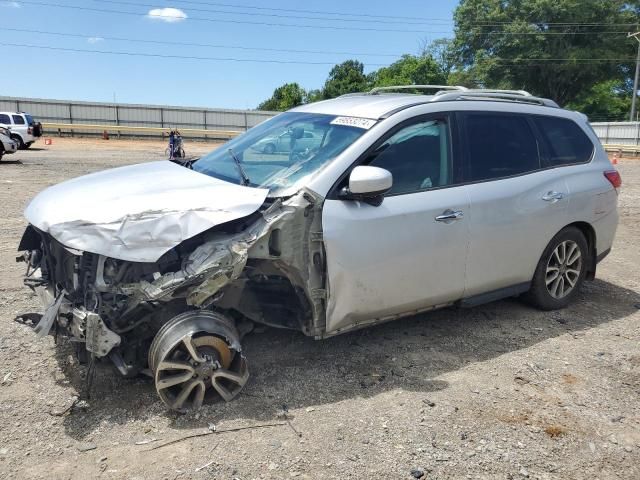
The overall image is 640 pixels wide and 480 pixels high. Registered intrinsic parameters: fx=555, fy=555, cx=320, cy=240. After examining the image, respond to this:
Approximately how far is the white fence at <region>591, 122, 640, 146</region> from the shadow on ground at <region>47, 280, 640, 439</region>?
35380mm

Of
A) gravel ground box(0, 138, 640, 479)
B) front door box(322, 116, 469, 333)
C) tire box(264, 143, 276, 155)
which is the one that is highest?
tire box(264, 143, 276, 155)

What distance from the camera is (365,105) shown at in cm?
428

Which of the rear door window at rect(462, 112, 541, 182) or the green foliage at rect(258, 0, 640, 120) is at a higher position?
the green foliage at rect(258, 0, 640, 120)

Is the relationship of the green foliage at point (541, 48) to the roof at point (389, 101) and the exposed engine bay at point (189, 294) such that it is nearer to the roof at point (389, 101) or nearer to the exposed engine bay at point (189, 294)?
the roof at point (389, 101)

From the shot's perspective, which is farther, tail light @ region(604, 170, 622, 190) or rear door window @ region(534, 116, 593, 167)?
tail light @ region(604, 170, 622, 190)

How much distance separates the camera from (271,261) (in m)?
3.52

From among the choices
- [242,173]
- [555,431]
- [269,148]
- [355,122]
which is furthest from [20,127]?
[555,431]

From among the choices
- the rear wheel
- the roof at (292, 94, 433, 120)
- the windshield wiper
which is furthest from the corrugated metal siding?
the rear wheel

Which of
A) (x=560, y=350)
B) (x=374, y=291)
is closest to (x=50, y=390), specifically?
(x=374, y=291)

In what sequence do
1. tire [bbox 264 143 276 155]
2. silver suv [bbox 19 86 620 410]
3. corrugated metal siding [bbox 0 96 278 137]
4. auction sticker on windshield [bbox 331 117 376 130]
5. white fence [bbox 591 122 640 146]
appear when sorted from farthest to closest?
1. corrugated metal siding [bbox 0 96 278 137]
2. white fence [bbox 591 122 640 146]
3. tire [bbox 264 143 276 155]
4. auction sticker on windshield [bbox 331 117 376 130]
5. silver suv [bbox 19 86 620 410]

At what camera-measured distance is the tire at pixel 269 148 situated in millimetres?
4268

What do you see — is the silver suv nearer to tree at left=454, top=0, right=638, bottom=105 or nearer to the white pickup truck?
the white pickup truck

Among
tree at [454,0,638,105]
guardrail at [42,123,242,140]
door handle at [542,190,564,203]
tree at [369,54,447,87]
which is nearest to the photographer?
door handle at [542,190,564,203]

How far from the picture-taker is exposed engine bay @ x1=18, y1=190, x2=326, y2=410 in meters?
3.17
